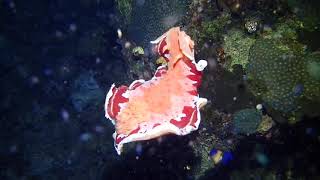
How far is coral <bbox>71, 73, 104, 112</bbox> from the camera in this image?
827cm

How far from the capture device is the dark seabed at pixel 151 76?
3.95 m

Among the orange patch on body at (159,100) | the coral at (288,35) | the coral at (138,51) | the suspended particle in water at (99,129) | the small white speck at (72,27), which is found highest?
the coral at (288,35)

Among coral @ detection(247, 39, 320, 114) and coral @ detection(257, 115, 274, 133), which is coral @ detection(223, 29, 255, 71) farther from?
coral @ detection(257, 115, 274, 133)

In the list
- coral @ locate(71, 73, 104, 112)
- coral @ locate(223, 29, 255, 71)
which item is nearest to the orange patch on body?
coral @ locate(223, 29, 255, 71)

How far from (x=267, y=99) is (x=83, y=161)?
543 centimetres

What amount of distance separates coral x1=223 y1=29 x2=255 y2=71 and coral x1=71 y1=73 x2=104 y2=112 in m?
4.71

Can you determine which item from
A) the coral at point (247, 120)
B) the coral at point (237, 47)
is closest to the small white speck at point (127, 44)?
the coral at point (237, 47)

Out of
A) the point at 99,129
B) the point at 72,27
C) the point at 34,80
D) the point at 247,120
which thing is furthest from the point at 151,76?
the point at 72,27

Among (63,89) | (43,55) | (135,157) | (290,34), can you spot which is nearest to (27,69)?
(43,55)

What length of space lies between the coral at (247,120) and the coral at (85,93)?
4.56 metres

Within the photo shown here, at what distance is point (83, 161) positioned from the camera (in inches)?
317

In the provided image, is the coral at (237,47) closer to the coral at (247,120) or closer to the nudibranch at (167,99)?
the coral at (247,120)

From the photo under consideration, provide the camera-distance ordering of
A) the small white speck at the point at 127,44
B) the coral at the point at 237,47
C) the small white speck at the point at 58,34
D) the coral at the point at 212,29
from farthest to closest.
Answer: the small white speck at the point at 58,34, the small white speck at the point at 127,44, the coral at the point at 212,29, the coral at the point at 237,47

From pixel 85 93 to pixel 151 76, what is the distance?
11.3 ft
